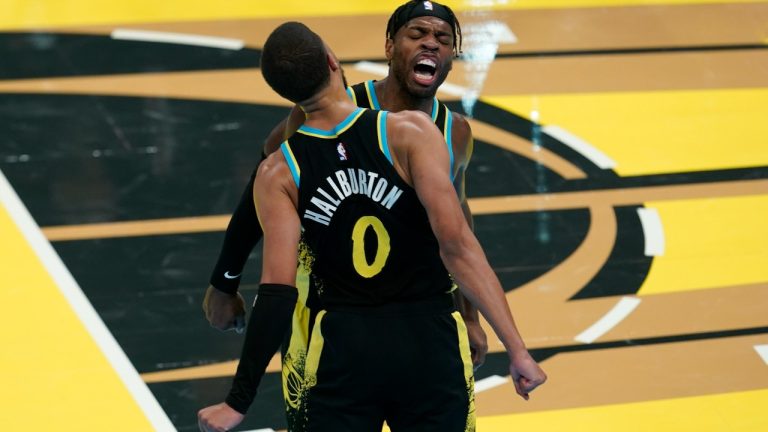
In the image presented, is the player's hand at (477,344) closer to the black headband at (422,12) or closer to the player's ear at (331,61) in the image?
the black headband at (422,12)

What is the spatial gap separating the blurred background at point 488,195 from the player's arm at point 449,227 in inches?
93.1

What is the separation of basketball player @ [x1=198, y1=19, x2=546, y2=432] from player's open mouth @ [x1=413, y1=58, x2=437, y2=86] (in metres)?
0.67

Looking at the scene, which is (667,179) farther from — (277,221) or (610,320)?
(277,221)

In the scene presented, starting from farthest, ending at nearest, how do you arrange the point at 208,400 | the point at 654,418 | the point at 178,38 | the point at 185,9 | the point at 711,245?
the point at 185,9 < the point at 178,38 < the point at 711,245 < the point at 208,400 < the point at 654,418

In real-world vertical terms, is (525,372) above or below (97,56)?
above

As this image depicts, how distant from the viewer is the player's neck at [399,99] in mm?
5297

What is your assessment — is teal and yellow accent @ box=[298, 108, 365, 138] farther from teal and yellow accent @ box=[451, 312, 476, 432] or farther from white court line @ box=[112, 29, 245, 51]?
white court line @ box=[112, 29, 245, 51]

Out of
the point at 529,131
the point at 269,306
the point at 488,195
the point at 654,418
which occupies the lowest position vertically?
the point at 654,418

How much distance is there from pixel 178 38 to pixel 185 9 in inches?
24.4

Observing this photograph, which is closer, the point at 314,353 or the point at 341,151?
the point at 341,151

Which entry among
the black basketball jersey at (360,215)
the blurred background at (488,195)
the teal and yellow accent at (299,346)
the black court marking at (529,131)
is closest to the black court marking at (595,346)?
the blurred background at (488,195)

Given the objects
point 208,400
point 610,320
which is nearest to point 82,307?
point 208,400

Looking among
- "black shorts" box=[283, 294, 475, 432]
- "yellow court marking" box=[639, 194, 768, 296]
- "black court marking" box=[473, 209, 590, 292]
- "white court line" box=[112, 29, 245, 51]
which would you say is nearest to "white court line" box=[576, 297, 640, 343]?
"yellow court marking" box=[639, 194, 768, 296]

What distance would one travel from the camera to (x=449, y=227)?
4.35m
